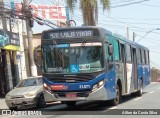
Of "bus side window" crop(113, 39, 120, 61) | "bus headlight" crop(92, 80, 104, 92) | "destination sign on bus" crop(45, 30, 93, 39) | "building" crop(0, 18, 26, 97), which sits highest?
"destination sign on bus" crop(45, 30, 93, 39)

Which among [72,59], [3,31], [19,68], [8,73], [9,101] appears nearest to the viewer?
[72,59]

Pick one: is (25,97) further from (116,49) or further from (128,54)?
(128,54)

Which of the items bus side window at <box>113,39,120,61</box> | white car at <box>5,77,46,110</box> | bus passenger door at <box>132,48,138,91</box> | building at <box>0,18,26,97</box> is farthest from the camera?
building at <box>0,18,26,97</box>

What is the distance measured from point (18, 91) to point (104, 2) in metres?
12.7

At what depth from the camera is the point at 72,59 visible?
15109 millimetres

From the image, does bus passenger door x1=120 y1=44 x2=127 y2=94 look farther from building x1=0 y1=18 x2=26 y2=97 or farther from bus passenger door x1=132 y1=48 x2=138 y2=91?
building x1=0 y1=18 x2=26 y2=97

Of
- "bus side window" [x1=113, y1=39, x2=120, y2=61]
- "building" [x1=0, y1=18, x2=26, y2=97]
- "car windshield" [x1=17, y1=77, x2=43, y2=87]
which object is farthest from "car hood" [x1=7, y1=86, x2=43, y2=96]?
"building" [x1=0, y1=18, x2=26, y2=97]

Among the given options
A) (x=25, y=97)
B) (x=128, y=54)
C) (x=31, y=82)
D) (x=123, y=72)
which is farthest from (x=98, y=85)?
(x=31, y=82)

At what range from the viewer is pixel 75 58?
15.1 meters

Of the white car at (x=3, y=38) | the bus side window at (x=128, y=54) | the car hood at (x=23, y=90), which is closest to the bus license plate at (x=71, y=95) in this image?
the car hood at (x=23, y=90)

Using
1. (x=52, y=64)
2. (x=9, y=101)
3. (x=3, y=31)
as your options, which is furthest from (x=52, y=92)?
(x=3, y=31)

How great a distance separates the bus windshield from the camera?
15.0 metres

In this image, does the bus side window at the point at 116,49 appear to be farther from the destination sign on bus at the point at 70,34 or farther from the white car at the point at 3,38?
the white car at the point at 3,38

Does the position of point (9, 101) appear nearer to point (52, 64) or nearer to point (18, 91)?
point (18, 91)
